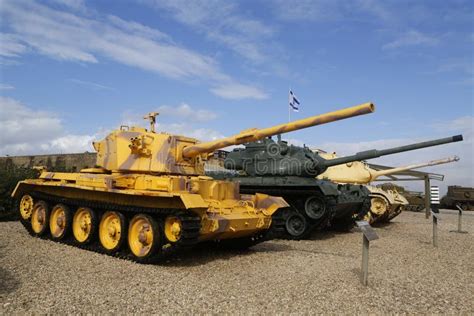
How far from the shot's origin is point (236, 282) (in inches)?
265

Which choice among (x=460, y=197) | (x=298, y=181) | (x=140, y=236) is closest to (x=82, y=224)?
(x=140, y=236)

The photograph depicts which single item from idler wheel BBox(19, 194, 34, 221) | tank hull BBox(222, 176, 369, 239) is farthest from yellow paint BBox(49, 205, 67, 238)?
tank hull BBox(222, 176, 369, 239)

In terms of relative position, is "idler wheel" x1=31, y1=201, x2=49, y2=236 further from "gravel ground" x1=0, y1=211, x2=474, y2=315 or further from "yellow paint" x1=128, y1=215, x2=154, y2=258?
"yellow paint" x1=128, y1=215, x2=154, y2=258

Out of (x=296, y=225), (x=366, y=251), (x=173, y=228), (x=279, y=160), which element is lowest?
(x=296, y=225)

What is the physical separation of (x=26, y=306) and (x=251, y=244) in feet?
18.1

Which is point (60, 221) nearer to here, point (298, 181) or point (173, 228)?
point (173, 228)

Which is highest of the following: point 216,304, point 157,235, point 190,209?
point 190,209

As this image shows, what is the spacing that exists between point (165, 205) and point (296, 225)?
588 centimetres

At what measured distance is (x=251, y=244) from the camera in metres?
9.88

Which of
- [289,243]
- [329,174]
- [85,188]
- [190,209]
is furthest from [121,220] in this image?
[329,174]

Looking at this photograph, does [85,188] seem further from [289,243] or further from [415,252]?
[415,252]

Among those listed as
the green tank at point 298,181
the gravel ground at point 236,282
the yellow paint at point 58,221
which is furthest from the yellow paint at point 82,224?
the green tank at point 298,181

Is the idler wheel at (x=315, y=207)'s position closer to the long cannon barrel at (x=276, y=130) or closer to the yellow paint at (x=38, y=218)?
the long cannon barrel at (x=276, y=130)

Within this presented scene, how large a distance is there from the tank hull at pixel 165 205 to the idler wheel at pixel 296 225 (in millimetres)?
3048
